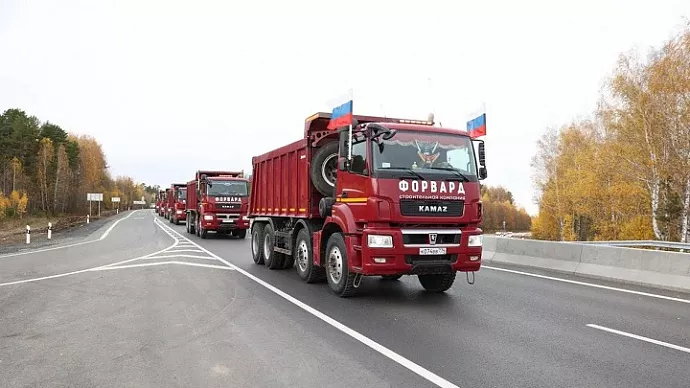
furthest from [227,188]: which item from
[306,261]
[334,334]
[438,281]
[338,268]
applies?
[334,334]

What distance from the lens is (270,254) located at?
12.3m

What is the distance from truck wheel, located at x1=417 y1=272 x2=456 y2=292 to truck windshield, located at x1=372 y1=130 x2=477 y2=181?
1822mm

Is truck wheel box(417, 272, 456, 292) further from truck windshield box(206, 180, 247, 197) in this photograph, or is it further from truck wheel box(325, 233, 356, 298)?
truck windshield box(206, 180, 247, 197)

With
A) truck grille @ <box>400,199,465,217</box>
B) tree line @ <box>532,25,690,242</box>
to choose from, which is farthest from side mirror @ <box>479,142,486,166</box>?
tree line @ <box>532,25,690,242</box>

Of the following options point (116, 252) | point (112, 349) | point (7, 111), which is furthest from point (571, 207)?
point (7, 111)

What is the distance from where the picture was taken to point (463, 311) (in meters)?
7.30

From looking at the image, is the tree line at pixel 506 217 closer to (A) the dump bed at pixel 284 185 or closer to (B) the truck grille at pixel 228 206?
(B) the truck grille at pixel 228 206

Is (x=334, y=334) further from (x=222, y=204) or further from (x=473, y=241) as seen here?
(x=222, y=204)

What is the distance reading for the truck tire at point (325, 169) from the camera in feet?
31.4

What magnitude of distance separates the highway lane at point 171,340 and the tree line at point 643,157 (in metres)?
25.0

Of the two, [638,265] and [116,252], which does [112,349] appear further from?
[116,252]

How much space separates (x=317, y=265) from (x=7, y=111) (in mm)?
89612

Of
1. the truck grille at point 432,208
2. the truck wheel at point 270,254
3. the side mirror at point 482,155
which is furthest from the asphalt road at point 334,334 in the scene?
the side mirror at point 482,155

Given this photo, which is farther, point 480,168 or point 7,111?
point 7,111
